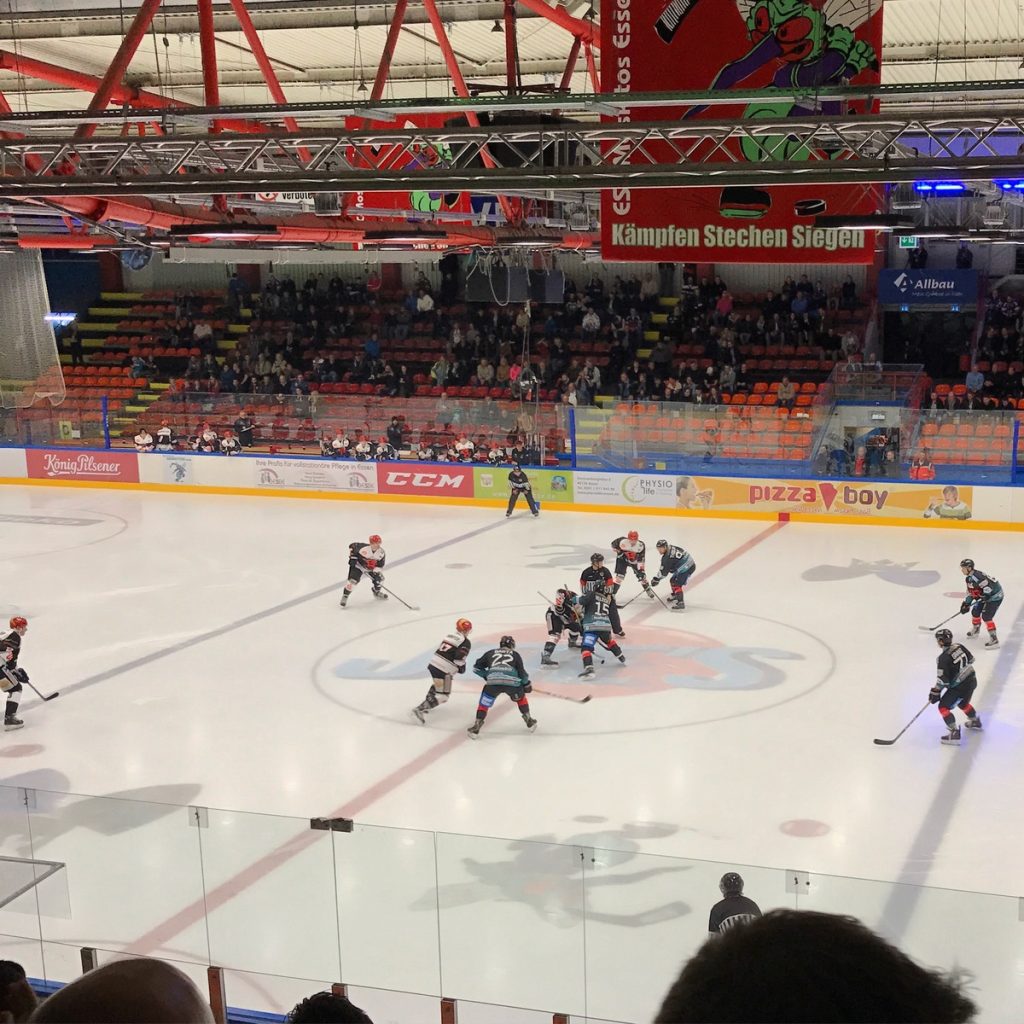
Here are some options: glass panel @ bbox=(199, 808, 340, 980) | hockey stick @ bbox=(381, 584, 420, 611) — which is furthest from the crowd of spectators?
hockey stick @ bbox=(381, 584, 420, 611)

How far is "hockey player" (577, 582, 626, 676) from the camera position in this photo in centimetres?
1287

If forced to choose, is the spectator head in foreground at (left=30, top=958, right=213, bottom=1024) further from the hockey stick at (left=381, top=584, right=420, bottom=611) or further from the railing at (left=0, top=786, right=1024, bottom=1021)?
the hockey stick at (left=381, top=584, right=420, bottom=611)

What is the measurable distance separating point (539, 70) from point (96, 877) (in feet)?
37.7

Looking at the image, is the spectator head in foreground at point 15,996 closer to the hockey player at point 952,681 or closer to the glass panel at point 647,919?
the glass panel at point 647,919

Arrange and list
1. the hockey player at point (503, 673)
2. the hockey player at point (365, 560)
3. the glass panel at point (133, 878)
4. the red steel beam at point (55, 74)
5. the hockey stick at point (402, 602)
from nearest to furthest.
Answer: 1. the glass panel at point (133, 878)
2. the hockey player at point (503, 673)
3. the red steel beam at point (55, 74)
4. the hockey player at point (365, 560)
5. the hockey stick at point (402, 602)

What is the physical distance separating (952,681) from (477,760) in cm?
391

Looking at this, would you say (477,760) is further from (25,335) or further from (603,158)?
→ (25,335)

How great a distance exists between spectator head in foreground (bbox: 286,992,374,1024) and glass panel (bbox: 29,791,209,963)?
17.1ft

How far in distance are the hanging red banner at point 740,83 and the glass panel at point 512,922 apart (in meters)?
Result: 3.61

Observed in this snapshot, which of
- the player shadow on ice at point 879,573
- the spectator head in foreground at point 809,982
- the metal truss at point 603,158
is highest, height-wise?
the metal truss at point 603,158

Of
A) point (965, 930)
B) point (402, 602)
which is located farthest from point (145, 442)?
point (965, 930)

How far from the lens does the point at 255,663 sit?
13625 mm

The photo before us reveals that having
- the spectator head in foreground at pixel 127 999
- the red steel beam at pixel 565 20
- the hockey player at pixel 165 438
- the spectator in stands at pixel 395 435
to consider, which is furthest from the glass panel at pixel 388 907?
the hockey player at pixel 165 438

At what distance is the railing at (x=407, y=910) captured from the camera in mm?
5727
